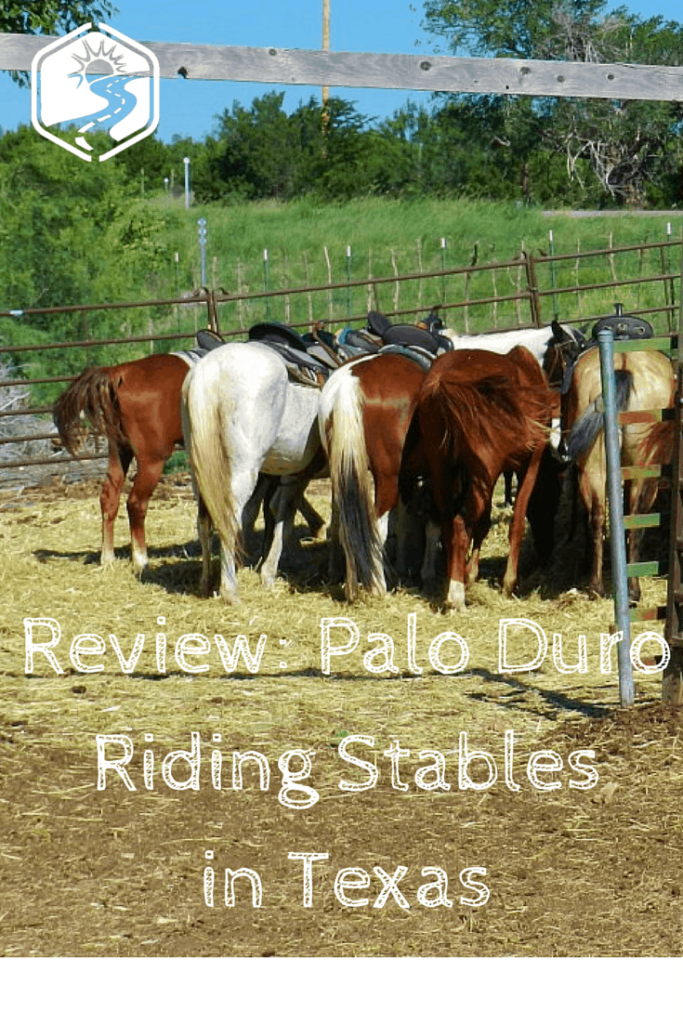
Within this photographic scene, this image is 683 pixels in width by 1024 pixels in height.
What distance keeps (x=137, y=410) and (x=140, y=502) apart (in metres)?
0.66

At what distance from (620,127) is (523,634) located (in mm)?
32241

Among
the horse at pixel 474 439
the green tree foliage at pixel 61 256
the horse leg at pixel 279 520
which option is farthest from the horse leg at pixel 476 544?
the green tree foliage at pixel 61 256

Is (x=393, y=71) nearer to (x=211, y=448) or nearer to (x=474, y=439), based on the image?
(x=474, y=439)

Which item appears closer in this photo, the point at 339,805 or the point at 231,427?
the point at 339,805

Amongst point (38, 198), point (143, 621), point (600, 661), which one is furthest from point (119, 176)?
point (600, 661)

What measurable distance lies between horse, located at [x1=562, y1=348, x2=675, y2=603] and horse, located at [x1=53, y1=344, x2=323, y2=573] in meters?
2.41

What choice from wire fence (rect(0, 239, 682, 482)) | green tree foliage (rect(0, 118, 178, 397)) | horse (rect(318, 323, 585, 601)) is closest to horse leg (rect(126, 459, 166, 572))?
horse (rect(318, 323, 585, 601))

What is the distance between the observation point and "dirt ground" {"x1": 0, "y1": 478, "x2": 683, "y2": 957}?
367 cm

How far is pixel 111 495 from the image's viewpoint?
930 centimetres

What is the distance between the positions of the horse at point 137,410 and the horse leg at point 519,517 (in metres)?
1.88

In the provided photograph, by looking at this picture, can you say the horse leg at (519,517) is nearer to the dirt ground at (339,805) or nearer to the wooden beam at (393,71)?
the dirt ground at (339,805)

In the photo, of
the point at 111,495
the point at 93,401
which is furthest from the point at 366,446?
the point at 111,495

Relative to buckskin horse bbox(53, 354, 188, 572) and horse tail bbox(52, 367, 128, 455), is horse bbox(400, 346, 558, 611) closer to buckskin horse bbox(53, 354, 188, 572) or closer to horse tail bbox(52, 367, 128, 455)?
buckskin horse bbox(53, 354, 188, 572)

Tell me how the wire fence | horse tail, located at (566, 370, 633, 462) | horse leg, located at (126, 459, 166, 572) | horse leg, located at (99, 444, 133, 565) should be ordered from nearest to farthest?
horse tail, located at (566, 370, 633, 462), horse leg, located at (126, 459, 166, 572), horse leg, located at (99, 444, 133, 565), the wire fence
